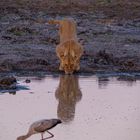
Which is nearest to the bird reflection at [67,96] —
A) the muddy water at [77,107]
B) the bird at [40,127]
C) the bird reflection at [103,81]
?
the muddy water at [77,107]

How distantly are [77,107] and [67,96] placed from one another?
871 millimetres

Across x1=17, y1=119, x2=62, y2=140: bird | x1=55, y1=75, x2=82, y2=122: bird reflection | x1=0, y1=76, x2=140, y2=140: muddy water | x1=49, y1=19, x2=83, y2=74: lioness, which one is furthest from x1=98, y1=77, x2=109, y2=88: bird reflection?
x1=17, y1=119, x2=62, y2=140: bird

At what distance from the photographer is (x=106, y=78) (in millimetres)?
14039

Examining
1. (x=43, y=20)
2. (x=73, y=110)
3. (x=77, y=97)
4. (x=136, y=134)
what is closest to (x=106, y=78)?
(x=77, y=97)

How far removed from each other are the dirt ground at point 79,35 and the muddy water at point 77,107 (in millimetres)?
1217

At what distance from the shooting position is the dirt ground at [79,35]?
1509 cm

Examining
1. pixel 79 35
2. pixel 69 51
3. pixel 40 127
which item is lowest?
pixel 40 127

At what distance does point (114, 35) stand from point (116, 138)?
9566 millimetres

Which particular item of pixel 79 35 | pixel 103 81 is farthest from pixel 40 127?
pixel 79 35

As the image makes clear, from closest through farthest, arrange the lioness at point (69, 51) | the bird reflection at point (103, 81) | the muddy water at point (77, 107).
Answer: the muddy water at point (77, 107) < the bird reflection at point (103, 81) < the lioness at point (69, 51)

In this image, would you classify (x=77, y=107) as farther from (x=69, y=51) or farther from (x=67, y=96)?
(x=69, y=51)

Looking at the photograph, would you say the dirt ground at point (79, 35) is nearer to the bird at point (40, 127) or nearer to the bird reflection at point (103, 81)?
the bird reflection at point (103, 81)

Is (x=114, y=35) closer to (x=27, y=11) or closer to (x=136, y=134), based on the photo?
(x=27, y=11)

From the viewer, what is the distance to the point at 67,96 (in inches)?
487
